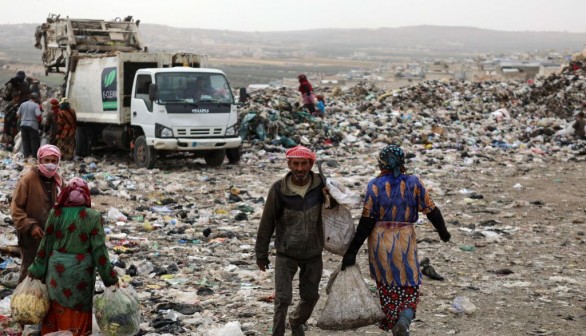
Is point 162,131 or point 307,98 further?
point 307,98

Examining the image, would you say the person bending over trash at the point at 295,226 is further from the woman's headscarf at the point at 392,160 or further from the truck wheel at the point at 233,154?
the truck wheel at the point at 233,154

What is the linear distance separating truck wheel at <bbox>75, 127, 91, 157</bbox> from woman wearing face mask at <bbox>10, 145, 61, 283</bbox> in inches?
393

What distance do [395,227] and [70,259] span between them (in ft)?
5.95

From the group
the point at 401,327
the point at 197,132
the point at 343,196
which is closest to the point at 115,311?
the point at 343,196

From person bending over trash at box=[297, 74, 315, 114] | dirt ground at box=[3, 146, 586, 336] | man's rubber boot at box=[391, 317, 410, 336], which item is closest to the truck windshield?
dirt ground at box=[3, 146, 586, 336]

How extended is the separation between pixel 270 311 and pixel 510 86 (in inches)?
895

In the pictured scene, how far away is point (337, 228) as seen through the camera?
443 cm

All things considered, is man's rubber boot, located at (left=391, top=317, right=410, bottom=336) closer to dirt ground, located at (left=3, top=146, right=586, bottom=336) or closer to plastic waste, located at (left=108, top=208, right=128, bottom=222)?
dirt ground, located at (left=3, top=146, right=586, bottom=336)

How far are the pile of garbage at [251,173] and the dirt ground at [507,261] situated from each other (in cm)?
31

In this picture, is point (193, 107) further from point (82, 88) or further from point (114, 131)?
point (82, 88)

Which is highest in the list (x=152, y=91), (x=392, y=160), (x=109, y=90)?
(x=392, y=160)

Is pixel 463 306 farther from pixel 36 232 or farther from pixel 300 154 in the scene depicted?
pixel 36 232

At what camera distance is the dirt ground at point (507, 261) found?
5.45 metres

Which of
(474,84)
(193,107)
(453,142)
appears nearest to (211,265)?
(193,107)
